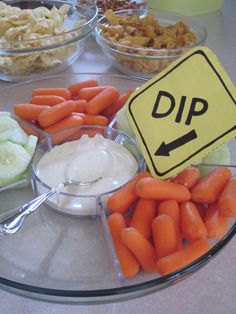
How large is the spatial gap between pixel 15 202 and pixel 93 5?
0.96 meters

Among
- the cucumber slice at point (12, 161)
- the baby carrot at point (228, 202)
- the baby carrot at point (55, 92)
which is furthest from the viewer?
the baby carrot at point (55, 92)

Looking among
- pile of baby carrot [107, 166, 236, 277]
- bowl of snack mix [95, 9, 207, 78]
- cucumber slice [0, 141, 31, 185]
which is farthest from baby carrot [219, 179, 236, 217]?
bowl of snack mix [95, 9, 207, 78]

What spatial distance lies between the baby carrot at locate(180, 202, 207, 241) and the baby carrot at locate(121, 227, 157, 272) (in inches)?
2.7

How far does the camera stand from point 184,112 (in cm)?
79

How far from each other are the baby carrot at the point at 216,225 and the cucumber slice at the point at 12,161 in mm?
408

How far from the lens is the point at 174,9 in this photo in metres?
1.89

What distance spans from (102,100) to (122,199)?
0.37m

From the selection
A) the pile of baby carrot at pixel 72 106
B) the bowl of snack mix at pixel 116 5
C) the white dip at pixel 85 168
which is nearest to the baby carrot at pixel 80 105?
the pile of baby carrot at pixel 72 106

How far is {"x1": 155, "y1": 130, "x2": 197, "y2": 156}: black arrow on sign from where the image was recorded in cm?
78

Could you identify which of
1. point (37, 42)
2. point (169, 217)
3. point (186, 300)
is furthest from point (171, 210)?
point (37, 42)

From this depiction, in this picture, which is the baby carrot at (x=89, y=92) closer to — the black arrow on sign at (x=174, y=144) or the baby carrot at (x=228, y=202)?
the black arrow on sign at (x=174, y=144)

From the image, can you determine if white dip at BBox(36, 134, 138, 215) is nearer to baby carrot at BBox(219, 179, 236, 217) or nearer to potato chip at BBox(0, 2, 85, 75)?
baby carrot at BBox(219, 179, 236, 217)

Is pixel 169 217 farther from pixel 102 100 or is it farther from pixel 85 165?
pixel 102 100

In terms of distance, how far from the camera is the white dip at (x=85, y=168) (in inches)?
32.7
